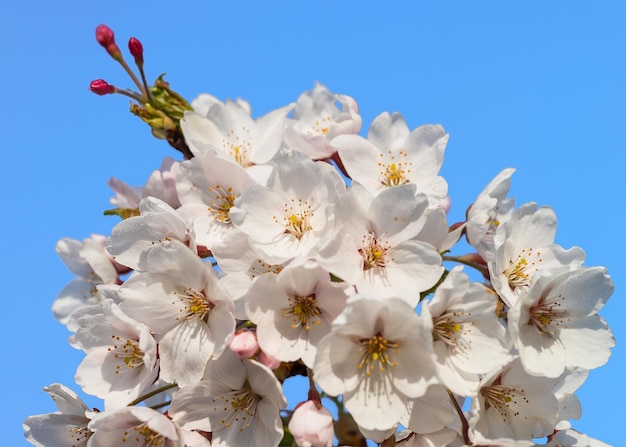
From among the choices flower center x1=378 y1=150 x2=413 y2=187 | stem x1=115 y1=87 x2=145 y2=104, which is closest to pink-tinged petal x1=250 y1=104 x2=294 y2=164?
flower center x1=378 y1=150 x2=413 y2=187

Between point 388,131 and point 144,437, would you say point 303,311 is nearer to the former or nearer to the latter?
point 144,437

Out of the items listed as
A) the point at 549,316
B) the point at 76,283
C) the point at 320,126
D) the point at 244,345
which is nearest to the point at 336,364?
the point at 244,345

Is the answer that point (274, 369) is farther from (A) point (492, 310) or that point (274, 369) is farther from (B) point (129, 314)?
(A) point (492, 310)

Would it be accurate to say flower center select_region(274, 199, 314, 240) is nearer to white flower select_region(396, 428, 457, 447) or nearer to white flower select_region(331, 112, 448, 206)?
white flower select_region(331, 112, 448, 206)

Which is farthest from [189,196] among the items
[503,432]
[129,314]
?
[503,432]

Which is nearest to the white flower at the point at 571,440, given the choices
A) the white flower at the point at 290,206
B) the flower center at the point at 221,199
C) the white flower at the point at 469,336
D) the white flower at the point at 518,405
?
the white flower at the point at 518,405
